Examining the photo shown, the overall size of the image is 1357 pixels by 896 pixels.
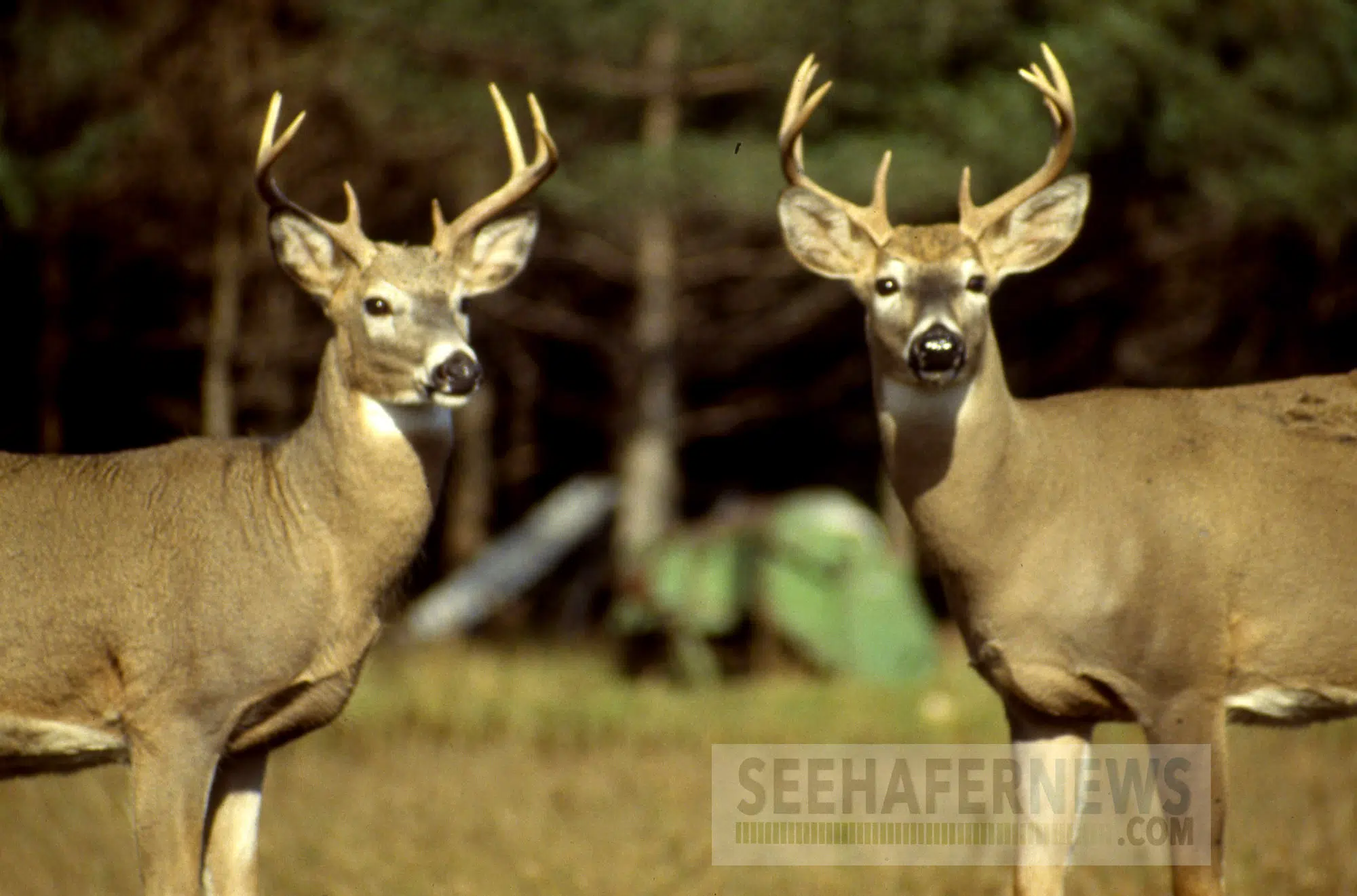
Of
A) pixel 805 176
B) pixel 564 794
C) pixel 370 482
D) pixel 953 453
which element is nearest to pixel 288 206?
pixel 370 482

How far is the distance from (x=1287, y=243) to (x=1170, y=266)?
92 cm

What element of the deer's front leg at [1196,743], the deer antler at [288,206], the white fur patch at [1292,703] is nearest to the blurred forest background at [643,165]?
the deer antler at [288,206]

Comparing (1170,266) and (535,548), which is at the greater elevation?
(1170,266)

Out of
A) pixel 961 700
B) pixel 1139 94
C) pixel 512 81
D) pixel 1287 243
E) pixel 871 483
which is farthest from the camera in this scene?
pixel 871 483

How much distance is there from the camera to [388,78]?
12.4 meters

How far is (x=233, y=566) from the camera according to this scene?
17.6 feet

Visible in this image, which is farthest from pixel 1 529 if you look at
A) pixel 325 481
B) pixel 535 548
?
pixel 535 548

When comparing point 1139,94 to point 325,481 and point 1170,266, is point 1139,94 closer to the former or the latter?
point 1170,266

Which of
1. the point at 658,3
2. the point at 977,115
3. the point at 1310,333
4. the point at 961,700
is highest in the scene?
the point at 658,3

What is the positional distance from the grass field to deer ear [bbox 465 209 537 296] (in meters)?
2.31

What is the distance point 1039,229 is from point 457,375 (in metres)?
2.09

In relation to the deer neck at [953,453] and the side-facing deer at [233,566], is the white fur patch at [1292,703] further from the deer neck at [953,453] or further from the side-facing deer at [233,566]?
the side-facing deer at [233,566]

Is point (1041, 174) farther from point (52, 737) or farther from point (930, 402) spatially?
point (52, 737)

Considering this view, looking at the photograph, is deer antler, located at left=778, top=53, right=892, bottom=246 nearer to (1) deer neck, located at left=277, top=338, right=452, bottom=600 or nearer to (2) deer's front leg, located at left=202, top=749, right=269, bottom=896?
(1) deer neck, located at left=277, top=338, right=452, bottom=600
